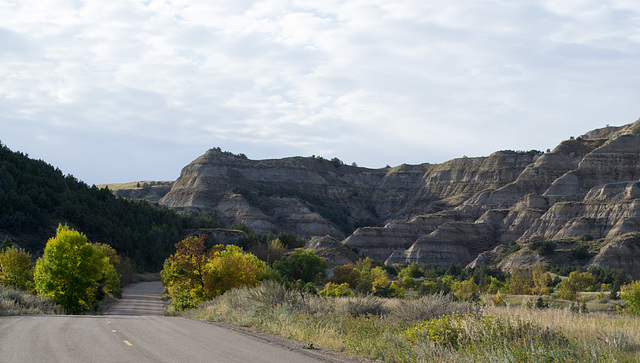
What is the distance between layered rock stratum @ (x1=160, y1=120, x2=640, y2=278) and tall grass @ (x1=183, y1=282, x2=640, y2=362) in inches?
2847

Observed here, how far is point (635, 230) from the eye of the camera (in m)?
84.8

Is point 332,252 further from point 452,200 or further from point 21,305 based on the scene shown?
point 452,200

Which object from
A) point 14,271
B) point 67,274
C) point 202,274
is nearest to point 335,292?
point 202,274

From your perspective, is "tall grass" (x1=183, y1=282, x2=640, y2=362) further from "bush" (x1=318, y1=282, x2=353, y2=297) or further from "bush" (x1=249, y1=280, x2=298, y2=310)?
"bush" (x1=318, y1=282, x2=353, y2=297)

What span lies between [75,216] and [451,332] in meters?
80.7

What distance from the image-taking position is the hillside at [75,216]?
71938mm

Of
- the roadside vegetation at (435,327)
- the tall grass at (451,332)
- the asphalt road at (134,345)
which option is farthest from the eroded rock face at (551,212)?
the asphalt road at (134,345)

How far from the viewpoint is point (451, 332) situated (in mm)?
11945

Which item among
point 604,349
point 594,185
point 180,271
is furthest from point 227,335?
point 594,185

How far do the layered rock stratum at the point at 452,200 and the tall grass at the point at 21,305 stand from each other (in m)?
70.6

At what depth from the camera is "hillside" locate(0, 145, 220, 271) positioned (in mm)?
71938

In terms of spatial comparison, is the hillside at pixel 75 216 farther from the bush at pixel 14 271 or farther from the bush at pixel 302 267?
the bush at pixel 302 267

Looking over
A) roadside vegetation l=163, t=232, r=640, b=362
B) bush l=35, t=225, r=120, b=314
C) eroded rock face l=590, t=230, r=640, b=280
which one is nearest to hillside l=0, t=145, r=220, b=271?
bush l=35, t=225, r=120, b=314

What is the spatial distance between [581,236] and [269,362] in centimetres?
9023
